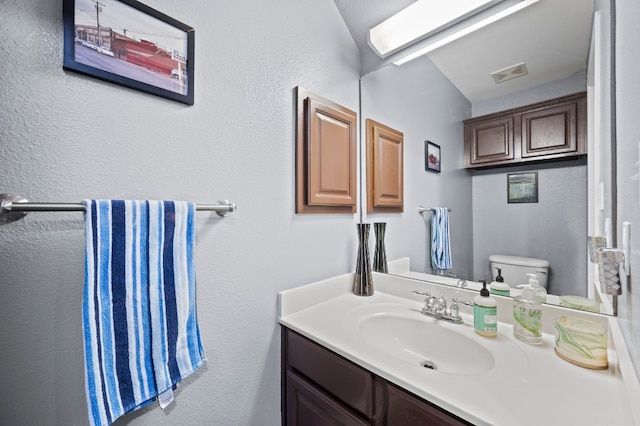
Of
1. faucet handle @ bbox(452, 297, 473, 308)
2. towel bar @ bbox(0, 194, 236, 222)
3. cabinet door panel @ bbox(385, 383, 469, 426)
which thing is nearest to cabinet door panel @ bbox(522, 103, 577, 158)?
faucet handle @ bbox(452, 297, 473, 308)

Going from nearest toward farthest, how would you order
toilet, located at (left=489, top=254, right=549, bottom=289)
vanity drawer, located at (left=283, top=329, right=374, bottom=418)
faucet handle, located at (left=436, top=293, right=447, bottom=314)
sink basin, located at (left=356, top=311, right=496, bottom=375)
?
vanity drawer, located at (left=283, top=329, right=374, bottom=418) < sink basin, located at (left=356, top=311, right=496, bottom=375) < toilet, located at (left=489, top=254, right=549, bottom=289) < faucet handle, located at (left=436, top=293, right=447, bottom=314)

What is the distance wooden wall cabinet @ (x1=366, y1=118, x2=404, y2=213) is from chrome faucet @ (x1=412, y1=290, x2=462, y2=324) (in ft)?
1.57

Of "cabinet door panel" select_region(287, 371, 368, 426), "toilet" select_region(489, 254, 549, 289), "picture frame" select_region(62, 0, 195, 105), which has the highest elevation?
"picture frame" select_region(62, 0, 195, 105)

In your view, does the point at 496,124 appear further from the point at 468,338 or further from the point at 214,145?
the point at 214,145

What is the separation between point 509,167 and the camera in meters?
1.00

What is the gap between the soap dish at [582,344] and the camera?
691 millimetres

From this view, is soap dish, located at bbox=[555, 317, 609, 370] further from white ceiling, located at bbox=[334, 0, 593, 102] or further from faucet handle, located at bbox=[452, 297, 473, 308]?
white ceiling, located at bbox=[334, 0, 593, 102]

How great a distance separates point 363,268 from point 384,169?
1.75 ft

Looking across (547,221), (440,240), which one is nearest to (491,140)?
(547,221)

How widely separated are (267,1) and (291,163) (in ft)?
2.08

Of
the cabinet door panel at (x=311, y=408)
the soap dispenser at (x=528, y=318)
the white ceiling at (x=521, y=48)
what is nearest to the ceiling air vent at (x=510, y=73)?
the white ceiling at (x=521, y=48)

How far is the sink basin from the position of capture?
85cm

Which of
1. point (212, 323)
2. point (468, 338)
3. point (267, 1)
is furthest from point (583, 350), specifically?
point (267, 1)

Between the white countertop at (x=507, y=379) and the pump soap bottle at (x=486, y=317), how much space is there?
2 cm
